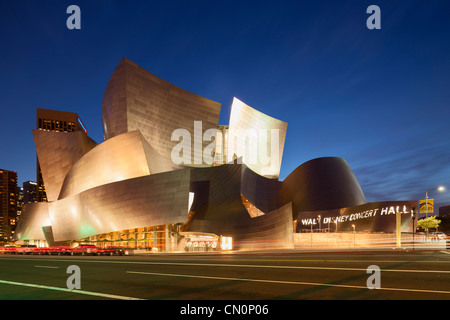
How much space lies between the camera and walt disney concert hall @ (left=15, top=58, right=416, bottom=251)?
114ft

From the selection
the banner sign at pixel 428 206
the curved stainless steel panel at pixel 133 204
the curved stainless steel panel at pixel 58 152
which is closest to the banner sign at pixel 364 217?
the banner sign at pixel 428 206

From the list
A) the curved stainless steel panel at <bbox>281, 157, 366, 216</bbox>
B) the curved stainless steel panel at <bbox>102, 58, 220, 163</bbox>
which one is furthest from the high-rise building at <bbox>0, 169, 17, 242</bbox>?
the curved stainless steel panel at <bbox>281, 157, 366, 216</bbox>

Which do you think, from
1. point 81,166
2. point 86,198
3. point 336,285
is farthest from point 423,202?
point 81,166

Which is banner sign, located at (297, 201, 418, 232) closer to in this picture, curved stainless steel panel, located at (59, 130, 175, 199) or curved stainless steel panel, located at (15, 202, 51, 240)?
curved stainless steel panel, located at (59, 130, 175, 199)

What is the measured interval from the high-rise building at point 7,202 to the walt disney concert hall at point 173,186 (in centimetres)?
13426

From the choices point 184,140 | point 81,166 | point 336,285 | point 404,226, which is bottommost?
point 404,226

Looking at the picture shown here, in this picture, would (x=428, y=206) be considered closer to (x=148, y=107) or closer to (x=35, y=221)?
(x=148, y=107)

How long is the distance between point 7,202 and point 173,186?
180284mm

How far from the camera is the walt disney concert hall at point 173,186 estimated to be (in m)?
34.9

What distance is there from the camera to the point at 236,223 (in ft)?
118

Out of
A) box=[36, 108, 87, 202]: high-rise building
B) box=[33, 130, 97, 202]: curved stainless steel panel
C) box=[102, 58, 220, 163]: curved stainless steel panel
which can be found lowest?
box=[33, 130, 97, 202]: curved stainless steel panel

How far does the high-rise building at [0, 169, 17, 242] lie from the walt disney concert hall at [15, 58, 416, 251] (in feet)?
440
